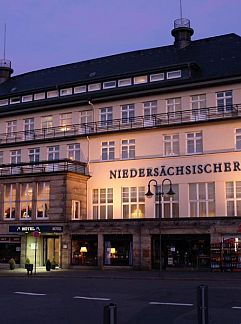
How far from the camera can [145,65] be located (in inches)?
1763

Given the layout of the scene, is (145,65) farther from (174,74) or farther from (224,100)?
(224,100)

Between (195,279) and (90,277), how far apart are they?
6343 mm

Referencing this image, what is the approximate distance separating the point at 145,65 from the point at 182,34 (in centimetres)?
539

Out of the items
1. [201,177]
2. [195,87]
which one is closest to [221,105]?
→ [195,87]

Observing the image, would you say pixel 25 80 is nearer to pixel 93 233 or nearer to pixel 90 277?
pixel 93 233

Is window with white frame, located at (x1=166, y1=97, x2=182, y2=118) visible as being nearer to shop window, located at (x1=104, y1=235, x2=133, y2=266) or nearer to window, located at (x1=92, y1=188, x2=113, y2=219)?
window, located at (x1=92, y1=188, x2=113, y2=219)

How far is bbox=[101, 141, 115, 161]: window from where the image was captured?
1622 inches

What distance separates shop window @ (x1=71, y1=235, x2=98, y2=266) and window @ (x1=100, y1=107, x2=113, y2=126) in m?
9.90

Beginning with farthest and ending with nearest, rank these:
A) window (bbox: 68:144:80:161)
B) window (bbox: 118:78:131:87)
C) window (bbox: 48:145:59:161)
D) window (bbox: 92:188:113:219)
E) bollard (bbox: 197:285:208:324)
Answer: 1. window (bbox: 48:145:59:161)
2. window (bbox: 68:144:80:161)
3. window (bbox: 118:78:131:87)
4. window (bbox: 92:188:113:219)
5. bollard (bbox: 197:285:208:324)

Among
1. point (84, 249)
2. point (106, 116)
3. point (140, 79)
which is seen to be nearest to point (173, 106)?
point (140, 79)

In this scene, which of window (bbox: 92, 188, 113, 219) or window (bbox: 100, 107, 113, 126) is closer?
window (bbox: 92, 188, 113, 219)

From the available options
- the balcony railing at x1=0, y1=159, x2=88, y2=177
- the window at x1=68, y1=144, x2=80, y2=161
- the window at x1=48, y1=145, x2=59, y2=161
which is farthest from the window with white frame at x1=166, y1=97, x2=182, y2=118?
the window at x1=48, y1=145, x2=59, y2=161

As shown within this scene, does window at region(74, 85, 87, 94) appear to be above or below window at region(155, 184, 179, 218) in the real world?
above

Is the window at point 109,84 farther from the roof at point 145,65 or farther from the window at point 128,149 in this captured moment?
the window at point 128,149
